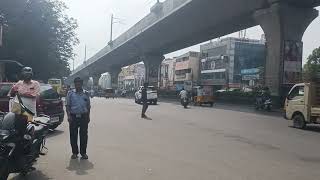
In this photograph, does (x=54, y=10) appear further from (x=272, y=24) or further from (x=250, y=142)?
(x=250, y=142)

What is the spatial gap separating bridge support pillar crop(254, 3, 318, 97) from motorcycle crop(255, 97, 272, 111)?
1532mm

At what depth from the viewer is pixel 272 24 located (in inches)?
1309

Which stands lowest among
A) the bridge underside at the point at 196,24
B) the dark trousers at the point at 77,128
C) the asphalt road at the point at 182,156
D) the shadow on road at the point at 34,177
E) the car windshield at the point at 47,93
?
the asphalt road at the point at 182,156

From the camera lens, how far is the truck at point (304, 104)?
1752 cm

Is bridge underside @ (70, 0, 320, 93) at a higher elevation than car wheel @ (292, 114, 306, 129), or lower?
higher

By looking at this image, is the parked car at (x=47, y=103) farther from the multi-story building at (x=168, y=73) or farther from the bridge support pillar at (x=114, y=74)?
the multi-story building at (x=168, y=73)

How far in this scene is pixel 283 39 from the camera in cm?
3269

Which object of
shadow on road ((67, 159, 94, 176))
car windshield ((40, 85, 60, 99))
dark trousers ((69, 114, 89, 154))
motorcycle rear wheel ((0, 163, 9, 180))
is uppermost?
car windshield ((40, 85, 60, 99))

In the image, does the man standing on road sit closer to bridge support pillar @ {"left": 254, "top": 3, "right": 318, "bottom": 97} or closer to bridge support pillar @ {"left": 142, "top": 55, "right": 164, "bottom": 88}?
bridge support pillar @ {"left": 254, "top": 3, "right": 318, "bottom": 97}

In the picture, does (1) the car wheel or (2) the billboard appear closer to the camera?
(1) the car wheel

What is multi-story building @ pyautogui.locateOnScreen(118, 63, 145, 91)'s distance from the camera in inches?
5257

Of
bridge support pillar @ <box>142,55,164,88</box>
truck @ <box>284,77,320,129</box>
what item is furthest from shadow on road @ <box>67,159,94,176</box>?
bridge support pillar @ <box>142,55,164,88</box>

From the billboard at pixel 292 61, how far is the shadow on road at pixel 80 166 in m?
26.2

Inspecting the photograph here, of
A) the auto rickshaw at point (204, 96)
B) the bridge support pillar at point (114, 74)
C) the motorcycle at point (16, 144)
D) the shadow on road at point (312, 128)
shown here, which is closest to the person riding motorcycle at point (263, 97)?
the auto rickshaw at point (204, 96)
